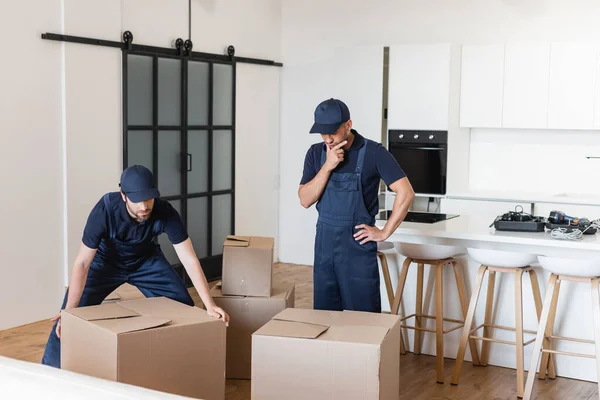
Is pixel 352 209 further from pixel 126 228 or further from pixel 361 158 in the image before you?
pixel 126 228

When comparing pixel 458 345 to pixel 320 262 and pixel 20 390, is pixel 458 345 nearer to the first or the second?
pixel 320 262

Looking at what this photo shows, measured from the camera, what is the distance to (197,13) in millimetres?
7297

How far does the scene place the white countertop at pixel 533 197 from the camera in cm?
671

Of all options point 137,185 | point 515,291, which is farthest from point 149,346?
point 515,291

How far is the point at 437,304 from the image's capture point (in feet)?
16.1

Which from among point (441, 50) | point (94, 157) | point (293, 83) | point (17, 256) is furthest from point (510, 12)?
point (17, 256)

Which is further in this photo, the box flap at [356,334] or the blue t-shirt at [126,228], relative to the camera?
the blue t-shirt at [126,228]

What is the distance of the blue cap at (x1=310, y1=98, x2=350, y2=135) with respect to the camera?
158 inches

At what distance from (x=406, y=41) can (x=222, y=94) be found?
1.85 m

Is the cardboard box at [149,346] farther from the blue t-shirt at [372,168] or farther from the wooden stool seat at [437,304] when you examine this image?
the wooden stool seat at [437,304]

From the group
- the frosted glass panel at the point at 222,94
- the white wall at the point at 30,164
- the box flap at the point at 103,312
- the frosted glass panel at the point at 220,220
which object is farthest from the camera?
the frosted glass panel at the point at 220,220

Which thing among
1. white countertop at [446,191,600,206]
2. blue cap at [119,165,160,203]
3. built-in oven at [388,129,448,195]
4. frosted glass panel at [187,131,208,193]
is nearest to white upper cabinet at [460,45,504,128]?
built-in oven at [388,129,448,195]

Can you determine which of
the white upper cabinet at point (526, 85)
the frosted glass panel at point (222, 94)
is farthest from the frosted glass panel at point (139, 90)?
the white upper cabinet at point (526, 85)

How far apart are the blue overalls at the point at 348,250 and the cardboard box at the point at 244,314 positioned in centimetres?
38
